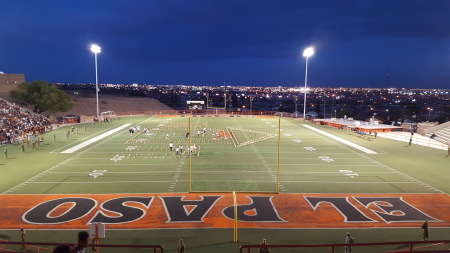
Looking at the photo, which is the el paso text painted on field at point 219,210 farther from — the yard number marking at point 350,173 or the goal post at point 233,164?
the yard number marking at point 350,173

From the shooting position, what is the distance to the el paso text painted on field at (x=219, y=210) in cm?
1502

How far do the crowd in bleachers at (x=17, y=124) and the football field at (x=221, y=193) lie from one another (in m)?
5.47

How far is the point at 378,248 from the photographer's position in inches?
517

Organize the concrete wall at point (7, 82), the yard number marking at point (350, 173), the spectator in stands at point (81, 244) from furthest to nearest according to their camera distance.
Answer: the concrete wall at point (7, 82) < the yard number marking at point (350, 173) < the spectator in stands at point (81, 244)

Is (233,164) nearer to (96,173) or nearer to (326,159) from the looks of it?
(326,159)

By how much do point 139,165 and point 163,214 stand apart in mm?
10711

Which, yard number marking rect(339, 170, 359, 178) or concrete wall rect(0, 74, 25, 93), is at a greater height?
concrete wall rect(0, 74, 25, 93)

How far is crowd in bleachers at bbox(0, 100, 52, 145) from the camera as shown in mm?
37375

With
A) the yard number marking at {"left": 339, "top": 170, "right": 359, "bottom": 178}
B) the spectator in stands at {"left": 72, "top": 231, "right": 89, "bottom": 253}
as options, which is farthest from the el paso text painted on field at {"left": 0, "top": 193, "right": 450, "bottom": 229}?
the spectator in stands at {"left": 72, "top": 231, "right": 89, "bottom": 253}

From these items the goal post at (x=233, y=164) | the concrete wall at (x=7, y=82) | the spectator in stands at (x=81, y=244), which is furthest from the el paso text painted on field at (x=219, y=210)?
the concrete wall at (x=7, y=82)

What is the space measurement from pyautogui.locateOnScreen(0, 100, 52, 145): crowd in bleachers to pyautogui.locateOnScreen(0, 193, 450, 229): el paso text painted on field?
892 inches

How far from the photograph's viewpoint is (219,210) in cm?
1647

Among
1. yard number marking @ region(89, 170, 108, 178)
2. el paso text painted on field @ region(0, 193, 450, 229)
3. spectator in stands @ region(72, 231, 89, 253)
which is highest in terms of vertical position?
spectator in stands @ region(72, 231, 89, 253)

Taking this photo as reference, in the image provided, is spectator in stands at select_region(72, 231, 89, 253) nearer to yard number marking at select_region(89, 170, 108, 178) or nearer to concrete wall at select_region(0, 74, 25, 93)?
yard number marking at select_region(89, 170, 108, 178)
